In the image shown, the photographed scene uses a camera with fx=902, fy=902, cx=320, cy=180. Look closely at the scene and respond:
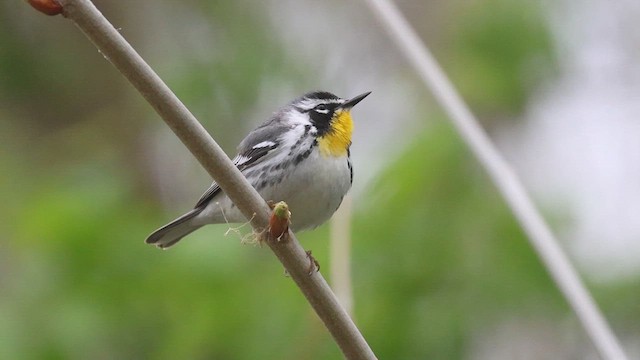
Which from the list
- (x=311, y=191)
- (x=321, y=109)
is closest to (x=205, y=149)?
(x=311, y=191)

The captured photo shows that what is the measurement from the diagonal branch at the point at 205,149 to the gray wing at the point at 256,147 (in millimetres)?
1206

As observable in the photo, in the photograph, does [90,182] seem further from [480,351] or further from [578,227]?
[578,227]

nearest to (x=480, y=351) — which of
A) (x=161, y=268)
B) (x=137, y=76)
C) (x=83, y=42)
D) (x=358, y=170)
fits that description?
(x=358, y=170)

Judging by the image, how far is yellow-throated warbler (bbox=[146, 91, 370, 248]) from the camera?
9.15 feet

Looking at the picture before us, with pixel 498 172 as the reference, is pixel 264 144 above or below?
above

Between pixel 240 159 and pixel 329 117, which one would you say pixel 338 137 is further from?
pixel 240 159

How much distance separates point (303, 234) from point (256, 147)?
2.64ft

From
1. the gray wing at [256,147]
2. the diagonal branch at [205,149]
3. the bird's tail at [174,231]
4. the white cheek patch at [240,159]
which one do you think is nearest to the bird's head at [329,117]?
the gray wing at [256,147]

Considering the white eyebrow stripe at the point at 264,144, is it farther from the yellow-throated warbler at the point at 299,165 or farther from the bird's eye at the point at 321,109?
the bird's eye at the point at 321,109

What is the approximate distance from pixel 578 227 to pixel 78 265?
1.94 m

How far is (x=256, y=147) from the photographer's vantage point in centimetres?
297

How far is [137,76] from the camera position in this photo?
1.46m

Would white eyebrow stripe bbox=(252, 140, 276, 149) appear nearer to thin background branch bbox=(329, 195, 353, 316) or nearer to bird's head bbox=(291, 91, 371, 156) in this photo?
bird's head bbox=(291, 91, 371, 156)

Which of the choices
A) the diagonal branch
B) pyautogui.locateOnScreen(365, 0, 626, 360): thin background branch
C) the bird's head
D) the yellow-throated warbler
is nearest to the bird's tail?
the yellow-throated warbler
